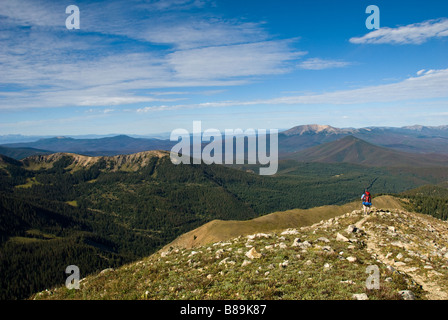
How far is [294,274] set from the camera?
1780 cm

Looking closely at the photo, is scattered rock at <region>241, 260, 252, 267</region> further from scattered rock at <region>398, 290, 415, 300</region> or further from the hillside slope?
scattered rock at <region>398, 290, 415, 300</region>

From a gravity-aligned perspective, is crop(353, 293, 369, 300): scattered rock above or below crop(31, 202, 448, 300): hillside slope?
above

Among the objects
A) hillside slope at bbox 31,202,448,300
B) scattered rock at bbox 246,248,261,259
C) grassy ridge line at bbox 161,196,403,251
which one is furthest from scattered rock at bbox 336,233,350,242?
grassy ridge line at bbox 161,196,403,251

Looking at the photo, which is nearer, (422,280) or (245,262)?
(422,280)

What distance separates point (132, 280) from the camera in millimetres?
20609

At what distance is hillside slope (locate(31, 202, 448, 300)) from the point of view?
598 inches

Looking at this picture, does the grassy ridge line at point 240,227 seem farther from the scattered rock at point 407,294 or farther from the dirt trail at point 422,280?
the scattered rock at point 407,294

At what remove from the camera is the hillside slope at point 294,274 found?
1518 cm

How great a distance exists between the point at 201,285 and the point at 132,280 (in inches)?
291

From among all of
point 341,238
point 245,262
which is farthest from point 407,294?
point 341,238

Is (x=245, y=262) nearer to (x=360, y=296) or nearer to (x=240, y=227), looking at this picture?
(x=360, y=296)

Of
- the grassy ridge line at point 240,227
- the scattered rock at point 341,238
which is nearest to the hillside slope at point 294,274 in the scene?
the scattered rock at point 341,238
